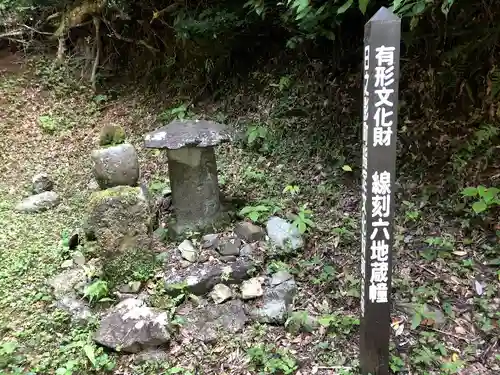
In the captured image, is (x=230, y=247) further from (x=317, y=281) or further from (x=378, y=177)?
(x=378, y=177)

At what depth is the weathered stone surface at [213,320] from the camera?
4.11 m

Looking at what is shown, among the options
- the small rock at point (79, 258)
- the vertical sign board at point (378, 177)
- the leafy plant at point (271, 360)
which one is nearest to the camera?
the vertical sign board at point (378, 177)

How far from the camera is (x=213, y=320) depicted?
4211 millimetres

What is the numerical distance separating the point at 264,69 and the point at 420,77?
109 inches

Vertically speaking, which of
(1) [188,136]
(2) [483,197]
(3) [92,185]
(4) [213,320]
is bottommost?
(4) [213,320]

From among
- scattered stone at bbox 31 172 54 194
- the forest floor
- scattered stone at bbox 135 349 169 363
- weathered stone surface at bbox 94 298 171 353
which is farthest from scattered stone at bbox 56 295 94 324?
scattered stone at bbox 31 172 54 194

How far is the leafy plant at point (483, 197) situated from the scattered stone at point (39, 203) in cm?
559

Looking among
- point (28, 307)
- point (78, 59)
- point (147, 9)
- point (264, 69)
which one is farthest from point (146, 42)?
point (28, 307)

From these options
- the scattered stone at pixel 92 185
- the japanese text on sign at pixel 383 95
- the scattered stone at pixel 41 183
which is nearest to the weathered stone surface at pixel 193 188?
the scattered stone at pixel 92 185

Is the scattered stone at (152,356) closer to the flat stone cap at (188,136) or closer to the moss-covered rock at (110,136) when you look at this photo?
the flat stone cap at (188,136)

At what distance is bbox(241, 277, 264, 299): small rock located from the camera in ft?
14.3

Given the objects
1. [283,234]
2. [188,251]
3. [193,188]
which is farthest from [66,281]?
[283,234]

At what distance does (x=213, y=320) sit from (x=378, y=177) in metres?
2.11

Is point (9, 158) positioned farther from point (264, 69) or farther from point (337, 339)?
point (337, 339)
